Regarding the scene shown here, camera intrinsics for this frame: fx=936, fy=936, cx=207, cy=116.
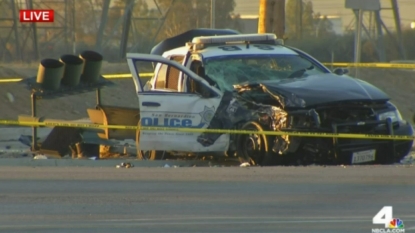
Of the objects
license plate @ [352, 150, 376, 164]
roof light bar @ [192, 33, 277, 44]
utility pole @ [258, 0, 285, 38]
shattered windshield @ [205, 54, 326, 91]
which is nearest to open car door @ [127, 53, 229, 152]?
shattered windshield @ [205, 54, 326, 91]

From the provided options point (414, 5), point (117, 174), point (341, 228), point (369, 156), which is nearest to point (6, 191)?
point (117, 174)

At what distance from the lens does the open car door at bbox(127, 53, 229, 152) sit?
12766 millimetres

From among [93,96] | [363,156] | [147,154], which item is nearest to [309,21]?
[93,96]

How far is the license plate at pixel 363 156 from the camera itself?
12208 mm

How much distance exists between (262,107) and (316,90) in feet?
2.50

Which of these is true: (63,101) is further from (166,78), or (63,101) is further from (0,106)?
(166,78)

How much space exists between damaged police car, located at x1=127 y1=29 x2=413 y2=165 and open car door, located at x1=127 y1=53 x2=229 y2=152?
14 millimetres

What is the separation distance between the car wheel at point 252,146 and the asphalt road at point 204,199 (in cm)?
39

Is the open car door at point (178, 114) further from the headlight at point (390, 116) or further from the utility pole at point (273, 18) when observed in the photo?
the utility pole at point (273, 18)

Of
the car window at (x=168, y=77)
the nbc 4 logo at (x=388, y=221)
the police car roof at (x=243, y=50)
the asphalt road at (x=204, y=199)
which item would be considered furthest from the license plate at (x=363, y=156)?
the nbc 4 logo at (x=388, y=221)

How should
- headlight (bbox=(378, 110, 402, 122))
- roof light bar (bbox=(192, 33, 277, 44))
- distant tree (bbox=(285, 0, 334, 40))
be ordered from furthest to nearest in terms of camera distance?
distant tree (bbox=(285, 0, 334, 40)) → roof light bar (bbox=(192, 33, 277, 44)) → headlight (bbox=(378, 110, 402, 122))

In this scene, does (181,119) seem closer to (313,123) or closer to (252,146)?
(252,146)

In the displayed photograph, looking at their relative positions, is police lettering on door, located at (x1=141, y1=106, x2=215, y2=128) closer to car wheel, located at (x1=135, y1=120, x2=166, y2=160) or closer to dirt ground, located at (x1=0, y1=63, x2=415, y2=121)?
car wheel, located at (x1=135, y1=120, x2=166, y2=160)

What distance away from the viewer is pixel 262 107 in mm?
12461
